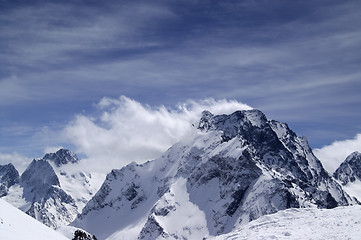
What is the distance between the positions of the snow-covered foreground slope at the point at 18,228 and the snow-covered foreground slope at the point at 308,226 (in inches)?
1239

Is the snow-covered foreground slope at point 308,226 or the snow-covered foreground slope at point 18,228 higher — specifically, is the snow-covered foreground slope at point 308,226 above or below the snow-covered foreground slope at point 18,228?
above

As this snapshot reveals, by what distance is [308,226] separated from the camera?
173ft

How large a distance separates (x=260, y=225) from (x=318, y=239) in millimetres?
15820

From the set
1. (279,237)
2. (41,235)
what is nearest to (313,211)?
(279,237)

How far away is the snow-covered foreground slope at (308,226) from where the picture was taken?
151 feet

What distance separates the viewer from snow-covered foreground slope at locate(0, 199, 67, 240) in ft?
64.0

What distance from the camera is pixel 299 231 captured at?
49875 millimetres

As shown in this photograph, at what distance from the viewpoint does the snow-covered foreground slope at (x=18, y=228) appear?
64.0ft

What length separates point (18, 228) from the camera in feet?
68.5

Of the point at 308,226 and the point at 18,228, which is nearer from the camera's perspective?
the point at 18,228

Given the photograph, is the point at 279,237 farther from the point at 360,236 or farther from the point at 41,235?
the point at 41,235

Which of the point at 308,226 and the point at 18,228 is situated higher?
the point at 308,226

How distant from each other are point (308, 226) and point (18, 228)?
41608 mm

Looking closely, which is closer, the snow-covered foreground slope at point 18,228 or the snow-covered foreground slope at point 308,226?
the snow-covered foreground slope at point 18,228
